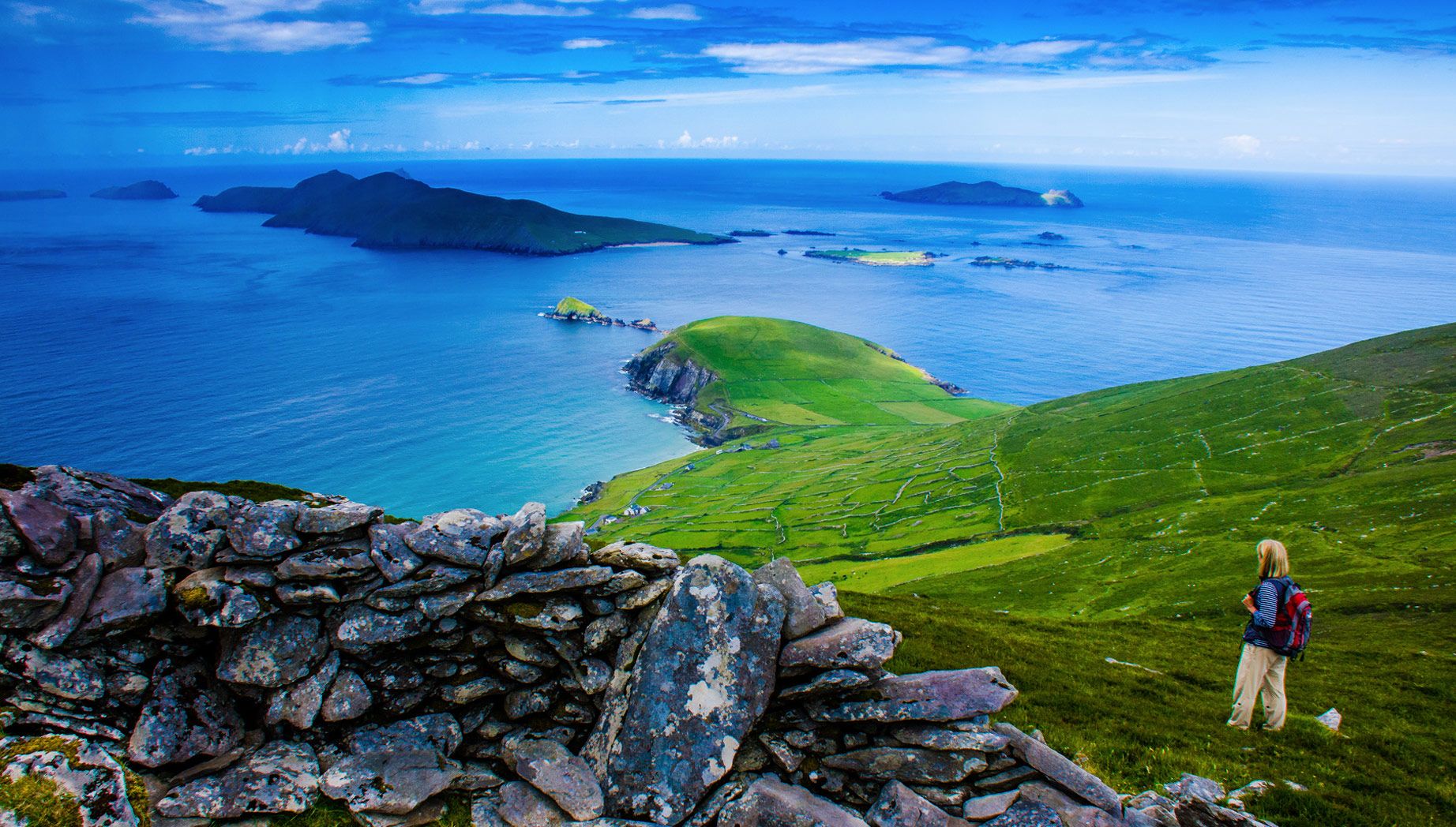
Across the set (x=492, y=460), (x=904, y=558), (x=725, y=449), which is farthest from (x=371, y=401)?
(x=904, y=558)

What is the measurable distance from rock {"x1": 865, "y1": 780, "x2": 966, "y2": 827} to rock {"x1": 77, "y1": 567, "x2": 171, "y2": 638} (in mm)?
15987

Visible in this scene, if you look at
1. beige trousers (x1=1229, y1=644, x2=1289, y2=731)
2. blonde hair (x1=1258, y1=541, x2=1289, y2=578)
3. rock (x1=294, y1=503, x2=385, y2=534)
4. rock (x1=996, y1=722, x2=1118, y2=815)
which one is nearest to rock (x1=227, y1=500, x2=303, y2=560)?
rock (x1=294, y1=503, x2=385, y2=534)

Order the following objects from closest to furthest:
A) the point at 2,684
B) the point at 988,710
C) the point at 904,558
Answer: the point at 2,684 < the point at 988,710 < the point at 904,558

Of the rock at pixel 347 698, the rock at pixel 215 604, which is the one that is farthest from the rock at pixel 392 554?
the rock at pixel 215 604

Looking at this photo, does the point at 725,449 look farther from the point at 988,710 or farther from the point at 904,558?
the point at 988,710

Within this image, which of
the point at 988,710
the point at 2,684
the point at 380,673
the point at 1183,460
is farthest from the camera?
the point at 1183,460

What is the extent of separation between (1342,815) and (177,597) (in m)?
25.3

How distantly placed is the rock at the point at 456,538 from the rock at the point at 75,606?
6208 millimetres

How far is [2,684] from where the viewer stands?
564 inches

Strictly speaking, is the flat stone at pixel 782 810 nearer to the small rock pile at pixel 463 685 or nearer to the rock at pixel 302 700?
the small rock pile at pixel 463 685

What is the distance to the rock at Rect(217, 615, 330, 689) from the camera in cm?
1571

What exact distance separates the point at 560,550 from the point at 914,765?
9355 mm

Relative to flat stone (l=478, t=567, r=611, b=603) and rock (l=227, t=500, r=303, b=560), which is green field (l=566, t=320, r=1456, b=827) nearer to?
flat stone (l=478, t=567, r=611, b=603)

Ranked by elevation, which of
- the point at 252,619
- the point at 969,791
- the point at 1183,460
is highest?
the point at 252,619
